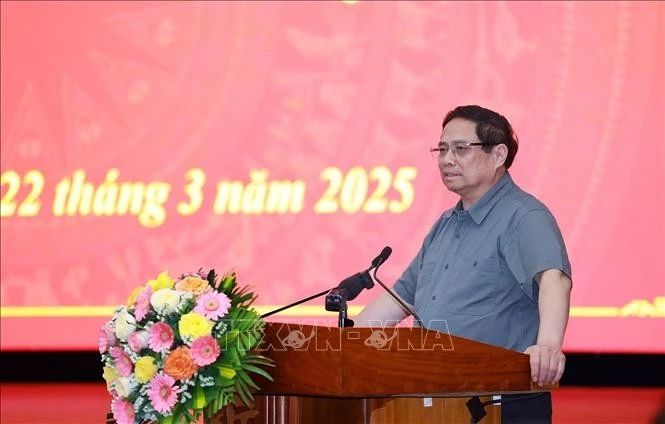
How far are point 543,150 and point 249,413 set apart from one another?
120 inches

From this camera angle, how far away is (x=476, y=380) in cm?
209

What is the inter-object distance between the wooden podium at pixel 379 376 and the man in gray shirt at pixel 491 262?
129mm

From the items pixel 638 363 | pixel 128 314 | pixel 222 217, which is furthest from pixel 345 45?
pixel 128 314

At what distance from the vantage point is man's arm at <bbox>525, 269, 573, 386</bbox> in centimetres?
214

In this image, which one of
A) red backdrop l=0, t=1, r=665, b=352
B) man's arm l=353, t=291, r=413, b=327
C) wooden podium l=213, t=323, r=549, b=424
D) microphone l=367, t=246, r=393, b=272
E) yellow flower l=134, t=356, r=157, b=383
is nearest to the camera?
wooden podium l=213, t=323, r=549, b=424

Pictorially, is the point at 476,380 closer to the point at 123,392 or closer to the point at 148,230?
the point at 123,392

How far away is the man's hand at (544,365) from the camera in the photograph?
2137 millimetres

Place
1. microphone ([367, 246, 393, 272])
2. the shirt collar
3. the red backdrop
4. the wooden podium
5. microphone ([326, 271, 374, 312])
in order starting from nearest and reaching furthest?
the wooden podium
microphone ([326, 271, 374, 312])
microphone ([367, 246, 393, 272])
the shirt collar
the red backdrop


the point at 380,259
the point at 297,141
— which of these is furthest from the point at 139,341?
the point at 297,141

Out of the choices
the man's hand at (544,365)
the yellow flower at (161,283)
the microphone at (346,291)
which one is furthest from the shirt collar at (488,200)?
the yellow flower at (161,283)

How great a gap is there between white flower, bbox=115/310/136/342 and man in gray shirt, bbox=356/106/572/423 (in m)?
0.71

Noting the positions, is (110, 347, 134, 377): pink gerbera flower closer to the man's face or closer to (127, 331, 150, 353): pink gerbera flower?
(127, 331, 150, 353): pink gerbera flower

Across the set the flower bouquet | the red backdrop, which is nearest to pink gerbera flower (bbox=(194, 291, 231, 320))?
the flower bouquet

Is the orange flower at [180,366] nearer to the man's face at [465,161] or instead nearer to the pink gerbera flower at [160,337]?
the pink gerbera flower at [160,337]
